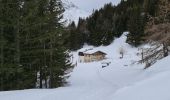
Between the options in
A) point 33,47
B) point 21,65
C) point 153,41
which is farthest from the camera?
point 153,41

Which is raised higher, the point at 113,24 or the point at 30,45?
the point at 113,24

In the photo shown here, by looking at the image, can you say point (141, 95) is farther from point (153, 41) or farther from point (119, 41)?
point (119, 41)

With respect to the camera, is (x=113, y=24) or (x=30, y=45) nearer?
(x=30, y=45)

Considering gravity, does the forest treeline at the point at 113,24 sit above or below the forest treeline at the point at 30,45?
above

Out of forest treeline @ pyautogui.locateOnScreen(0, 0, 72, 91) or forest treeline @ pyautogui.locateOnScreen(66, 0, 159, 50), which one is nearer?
forest treeline @ pyautogui.locateOnScreen(0, 0, 72, 91)

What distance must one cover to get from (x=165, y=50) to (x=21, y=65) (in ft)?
55.1

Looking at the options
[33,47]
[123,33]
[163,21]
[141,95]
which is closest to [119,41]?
[123,33]

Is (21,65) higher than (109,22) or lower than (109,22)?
lower

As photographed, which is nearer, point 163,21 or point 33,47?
point 33,47

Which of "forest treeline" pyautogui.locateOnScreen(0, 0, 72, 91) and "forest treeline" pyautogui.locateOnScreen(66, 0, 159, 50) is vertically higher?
→ "forest treeline" pyautogui.locateOnScreen(66, 0, 159, 50)

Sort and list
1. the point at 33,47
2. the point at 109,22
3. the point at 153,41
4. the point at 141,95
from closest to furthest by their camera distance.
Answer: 1. the point at 141,95
2. the point at 33,47
3. the point at 153,41
4. the point at 109,22

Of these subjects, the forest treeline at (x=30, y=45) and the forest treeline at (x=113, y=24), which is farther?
the forest treeline at (x=113, y=24)

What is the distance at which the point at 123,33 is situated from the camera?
4983 inches

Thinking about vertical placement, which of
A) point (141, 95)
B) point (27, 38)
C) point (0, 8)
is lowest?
point (141, 95)
